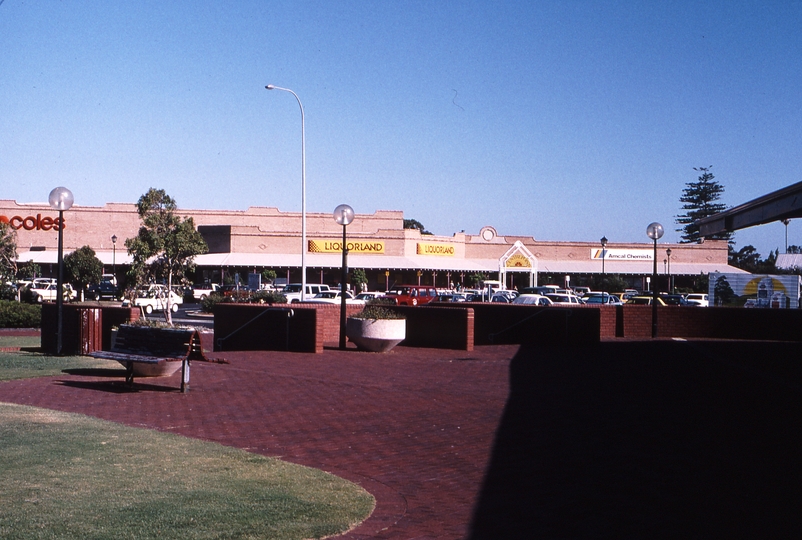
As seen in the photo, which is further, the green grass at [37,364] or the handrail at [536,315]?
the handrail at [536,315]

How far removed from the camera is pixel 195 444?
8.70 meters

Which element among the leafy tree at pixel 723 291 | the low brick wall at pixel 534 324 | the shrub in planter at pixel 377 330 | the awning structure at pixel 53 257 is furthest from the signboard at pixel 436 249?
the shrub in planter at pixel 377 330

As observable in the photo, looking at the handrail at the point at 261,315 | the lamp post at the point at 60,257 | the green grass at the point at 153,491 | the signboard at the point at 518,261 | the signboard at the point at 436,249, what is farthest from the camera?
the signboard at the point at 436,249

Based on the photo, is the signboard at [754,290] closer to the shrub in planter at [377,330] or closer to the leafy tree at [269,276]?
the leafy tree at [269,276]

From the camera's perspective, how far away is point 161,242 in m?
32.7

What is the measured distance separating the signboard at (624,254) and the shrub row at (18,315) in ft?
189

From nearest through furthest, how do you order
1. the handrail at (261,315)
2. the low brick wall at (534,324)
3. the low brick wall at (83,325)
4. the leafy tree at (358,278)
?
the low brick wall at (83,325) → the handrail at (261,315) → the low brick wall at (534,324) → the leafy tree at (358,278)

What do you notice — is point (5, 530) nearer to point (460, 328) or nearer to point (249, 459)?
point (249, 459)

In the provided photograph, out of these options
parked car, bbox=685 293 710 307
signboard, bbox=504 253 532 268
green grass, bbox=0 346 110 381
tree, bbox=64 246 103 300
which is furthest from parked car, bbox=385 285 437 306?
green grass, bbox=0 346 110 381

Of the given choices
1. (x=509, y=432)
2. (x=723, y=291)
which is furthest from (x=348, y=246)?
(x=509, y=432)

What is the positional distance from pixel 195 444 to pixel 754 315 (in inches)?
956

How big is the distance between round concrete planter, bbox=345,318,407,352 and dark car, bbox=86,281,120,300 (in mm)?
31338

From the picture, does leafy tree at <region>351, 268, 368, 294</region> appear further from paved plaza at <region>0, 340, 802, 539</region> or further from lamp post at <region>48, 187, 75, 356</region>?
lamp post at <region>48, 187, 75, 356</region>

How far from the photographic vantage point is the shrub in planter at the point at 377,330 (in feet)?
62.8
